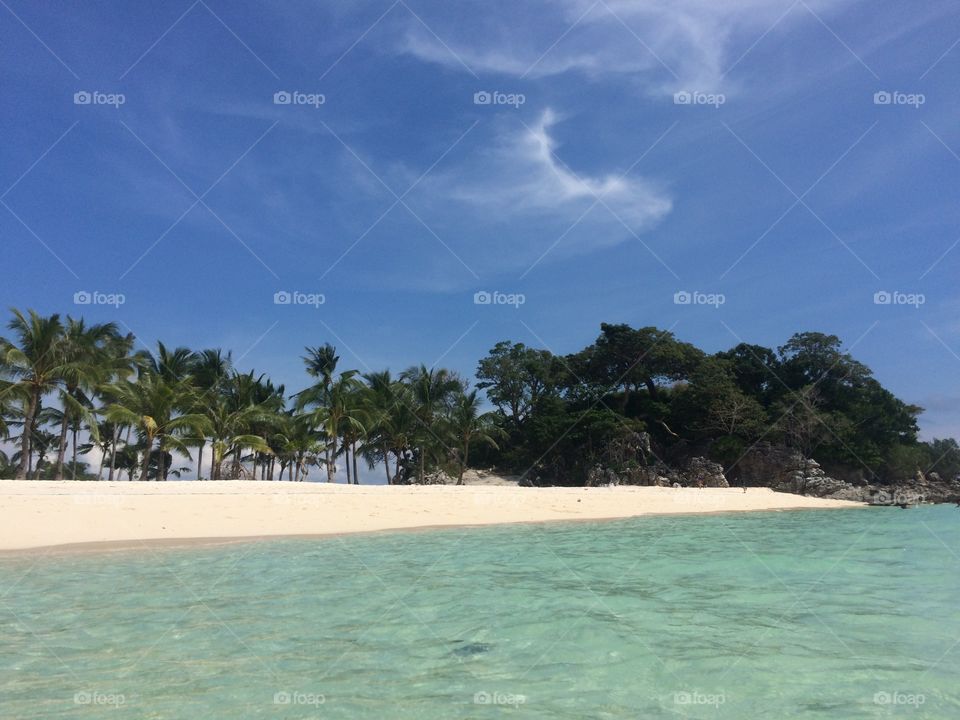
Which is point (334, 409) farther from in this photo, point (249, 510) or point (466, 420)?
point (249, 510)

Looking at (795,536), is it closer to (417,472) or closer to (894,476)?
(417,472)

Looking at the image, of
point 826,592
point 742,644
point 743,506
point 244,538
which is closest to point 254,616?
point 742,644

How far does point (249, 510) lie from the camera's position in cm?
1777

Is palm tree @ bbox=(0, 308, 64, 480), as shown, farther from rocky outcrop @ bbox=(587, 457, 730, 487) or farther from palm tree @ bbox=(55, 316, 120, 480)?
rocky outcrop @ bbox=(587, 457, 730, 487)

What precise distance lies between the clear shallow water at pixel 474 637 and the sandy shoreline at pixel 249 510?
3.14 metres

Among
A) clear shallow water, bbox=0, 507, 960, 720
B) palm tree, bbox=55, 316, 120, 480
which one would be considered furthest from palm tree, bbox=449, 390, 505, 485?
clear shallow water, bbox=0, 507, 960, 720

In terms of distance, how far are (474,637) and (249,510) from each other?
13715 millimetres

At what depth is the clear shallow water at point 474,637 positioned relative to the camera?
4223 millimetres

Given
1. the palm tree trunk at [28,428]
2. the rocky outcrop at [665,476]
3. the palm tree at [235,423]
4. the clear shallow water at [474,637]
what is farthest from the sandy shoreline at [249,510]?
the rocky outcrop at [665,476]

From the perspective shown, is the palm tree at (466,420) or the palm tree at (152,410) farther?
the palm tree at (466,420)

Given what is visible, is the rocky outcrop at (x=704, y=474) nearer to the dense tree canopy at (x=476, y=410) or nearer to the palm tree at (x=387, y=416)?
the dense tree canopy at (x=476, y=410)

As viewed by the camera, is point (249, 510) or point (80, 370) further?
point (80, 370)

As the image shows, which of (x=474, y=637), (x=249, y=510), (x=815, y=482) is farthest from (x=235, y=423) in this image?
(x=815, y=482)

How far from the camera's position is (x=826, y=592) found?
26.6ft
